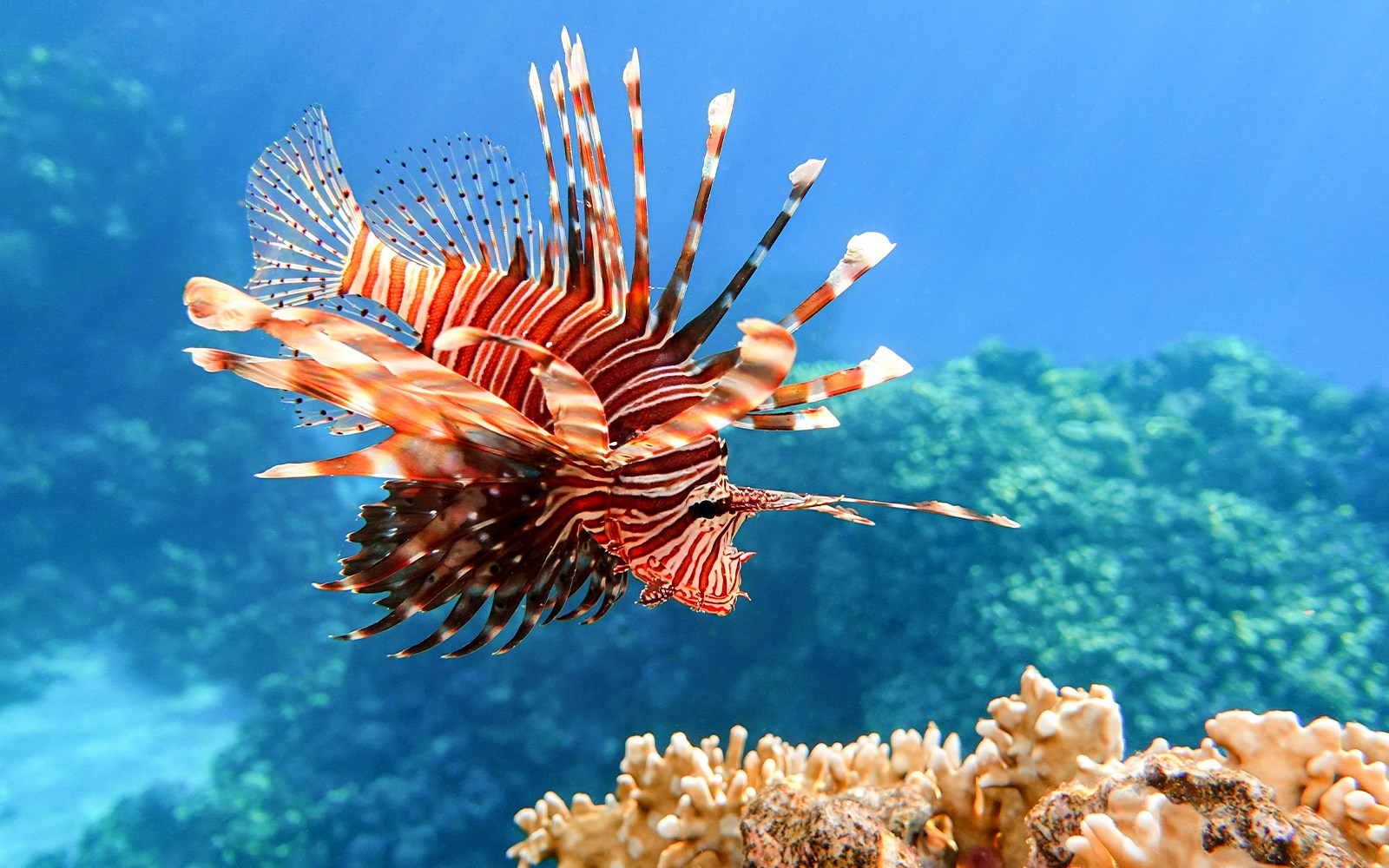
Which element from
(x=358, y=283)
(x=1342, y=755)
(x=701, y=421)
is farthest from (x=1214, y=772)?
(x=358, y=283)

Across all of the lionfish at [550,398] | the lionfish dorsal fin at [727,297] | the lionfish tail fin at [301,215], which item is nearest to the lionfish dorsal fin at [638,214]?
the lionfish at [550,398]

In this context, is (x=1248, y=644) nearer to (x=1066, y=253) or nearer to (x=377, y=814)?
(x=377, y=814)

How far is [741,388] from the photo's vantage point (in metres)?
0.99

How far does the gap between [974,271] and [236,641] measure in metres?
54.8

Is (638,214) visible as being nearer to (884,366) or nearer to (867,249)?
(867,249)

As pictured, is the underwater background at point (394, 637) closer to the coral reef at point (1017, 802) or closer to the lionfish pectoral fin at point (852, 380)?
the coral reef at point (1017, 802)

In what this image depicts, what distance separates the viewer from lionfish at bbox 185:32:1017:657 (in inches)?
Result: 41.1

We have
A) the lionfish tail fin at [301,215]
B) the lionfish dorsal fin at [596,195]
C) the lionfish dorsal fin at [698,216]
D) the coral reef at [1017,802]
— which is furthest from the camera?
the lionfish tail fin at [301,215]

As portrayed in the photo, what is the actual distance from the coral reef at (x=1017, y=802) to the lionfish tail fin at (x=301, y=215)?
79.6 inches

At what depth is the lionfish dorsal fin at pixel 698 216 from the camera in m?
1.49

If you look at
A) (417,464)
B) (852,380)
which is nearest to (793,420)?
(852,380)

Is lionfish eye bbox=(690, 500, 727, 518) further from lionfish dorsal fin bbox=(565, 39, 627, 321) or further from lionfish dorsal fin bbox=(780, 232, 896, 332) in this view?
lionfish dorsal fin bbox=(565, 39, 627, 321)

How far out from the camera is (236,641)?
11234 mm

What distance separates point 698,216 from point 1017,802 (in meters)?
1.75
